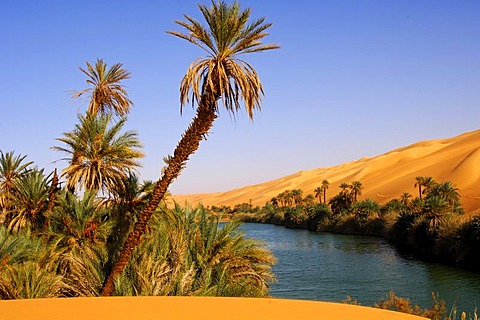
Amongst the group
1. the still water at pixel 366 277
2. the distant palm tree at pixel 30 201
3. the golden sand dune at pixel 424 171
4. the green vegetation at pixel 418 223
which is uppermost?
the golden sand dune at pixel 424 171

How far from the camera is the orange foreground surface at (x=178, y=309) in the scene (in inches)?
259

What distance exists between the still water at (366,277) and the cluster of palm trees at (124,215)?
5438 millimetres

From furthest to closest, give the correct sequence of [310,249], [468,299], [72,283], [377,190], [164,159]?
[377,190]
[310,249]
[468,299]
[164,159]
[72,283]

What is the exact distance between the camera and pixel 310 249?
4047cm

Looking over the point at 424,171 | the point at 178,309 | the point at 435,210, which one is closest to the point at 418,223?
the point at 435,210

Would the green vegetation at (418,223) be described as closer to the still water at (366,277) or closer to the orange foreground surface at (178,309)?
the still water at (366,277)

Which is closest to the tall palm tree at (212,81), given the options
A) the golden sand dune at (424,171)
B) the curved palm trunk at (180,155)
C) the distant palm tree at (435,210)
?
Answer: the curved palm trunk at (180,155)

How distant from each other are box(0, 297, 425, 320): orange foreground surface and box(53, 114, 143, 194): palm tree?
678 centimetres

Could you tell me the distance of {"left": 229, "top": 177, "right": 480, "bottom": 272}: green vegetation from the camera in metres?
30.1

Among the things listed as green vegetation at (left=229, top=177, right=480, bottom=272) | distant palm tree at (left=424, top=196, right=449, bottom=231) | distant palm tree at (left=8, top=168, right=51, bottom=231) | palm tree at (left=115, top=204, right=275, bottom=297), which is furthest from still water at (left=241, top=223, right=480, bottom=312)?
distant palm tree at (left=8, top=168, right=51, bottom=231)

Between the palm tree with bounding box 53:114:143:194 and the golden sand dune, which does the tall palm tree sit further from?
the golden sand dune

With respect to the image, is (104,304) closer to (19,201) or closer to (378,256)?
(19,201)

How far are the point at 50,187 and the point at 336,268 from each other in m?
20.7

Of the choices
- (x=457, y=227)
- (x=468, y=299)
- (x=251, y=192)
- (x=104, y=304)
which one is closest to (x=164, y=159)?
(x=104, y=304)
